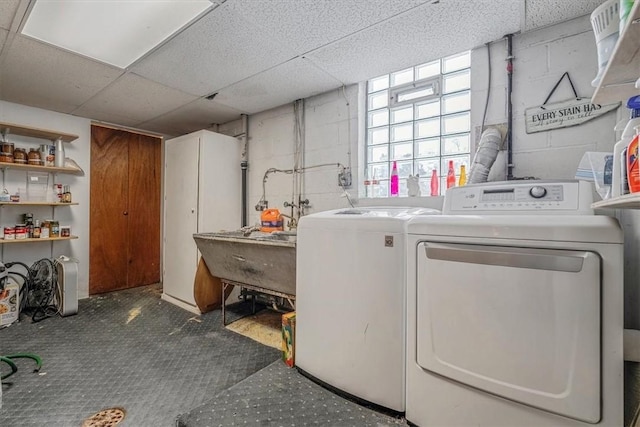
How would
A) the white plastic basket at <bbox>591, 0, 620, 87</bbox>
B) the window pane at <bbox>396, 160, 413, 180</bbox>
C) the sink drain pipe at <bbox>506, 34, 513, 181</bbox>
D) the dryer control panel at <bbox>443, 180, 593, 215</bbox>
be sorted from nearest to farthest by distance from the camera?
the white plastic basket at <bbox>591, 0, 620, 87</bbox>, the dryer control panel at <bbox>443, 180, 593, 215</bbox>, the sink drain pipe at <bbox>506, 34, 513, 181</bbox>, the window pane at <bbox>396, 160, 413, 180</bbox>

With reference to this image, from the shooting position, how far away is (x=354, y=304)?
1511 millimetres

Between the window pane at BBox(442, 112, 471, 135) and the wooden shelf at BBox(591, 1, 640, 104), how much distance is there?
118 centimetres

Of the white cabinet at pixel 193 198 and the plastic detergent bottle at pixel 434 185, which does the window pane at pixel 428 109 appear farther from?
the white cabinet at pixel 193 198

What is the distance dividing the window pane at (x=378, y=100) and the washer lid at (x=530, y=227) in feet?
5.38

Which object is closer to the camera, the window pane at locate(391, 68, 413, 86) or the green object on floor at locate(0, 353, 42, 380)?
the green object on floor at locate(0, 353, 42, 380)

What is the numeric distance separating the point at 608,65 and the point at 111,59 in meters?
2.86

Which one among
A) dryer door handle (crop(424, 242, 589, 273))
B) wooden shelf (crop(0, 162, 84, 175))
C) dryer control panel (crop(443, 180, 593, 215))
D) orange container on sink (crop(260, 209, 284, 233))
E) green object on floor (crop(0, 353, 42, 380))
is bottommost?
green object on floor (crop(0, 353, 42, 380))

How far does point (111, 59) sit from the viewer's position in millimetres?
2178

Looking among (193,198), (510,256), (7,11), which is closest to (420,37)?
(510,256)

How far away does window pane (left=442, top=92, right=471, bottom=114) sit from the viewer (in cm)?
215

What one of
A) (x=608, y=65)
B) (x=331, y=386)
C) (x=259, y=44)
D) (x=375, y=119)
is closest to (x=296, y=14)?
(x=259, y=44)

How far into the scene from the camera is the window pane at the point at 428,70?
7.53 ft

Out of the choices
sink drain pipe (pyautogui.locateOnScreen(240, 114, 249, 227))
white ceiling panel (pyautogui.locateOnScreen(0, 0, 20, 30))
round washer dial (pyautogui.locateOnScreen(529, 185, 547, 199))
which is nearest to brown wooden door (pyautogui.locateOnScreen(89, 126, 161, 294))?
sink drain pipe (pyautogui.locateOnScreen(240, 114, 249, 227))

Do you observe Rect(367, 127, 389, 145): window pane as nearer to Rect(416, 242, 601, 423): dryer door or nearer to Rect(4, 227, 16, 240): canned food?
Rect(416, 242, 601, 423): dryer door
